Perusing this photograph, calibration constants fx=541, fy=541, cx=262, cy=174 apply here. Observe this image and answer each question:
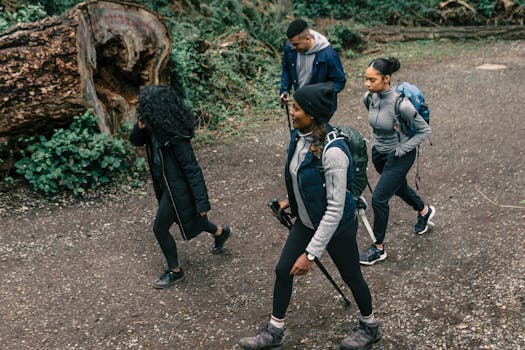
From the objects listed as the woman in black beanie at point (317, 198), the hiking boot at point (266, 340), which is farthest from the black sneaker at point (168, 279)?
the woman in black beanie at point (317, 198)

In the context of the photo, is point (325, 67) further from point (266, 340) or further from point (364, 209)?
point (266, 340)

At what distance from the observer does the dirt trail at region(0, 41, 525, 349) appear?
423 centimetres

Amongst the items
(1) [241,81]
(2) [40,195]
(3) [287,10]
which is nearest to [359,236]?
(2) [40,195]

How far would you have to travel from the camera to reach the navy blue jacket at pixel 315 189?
332 cm

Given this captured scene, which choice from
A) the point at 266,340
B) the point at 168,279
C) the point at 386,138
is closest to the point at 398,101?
the point at 386,138

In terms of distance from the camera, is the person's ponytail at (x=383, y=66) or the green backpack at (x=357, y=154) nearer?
the green backpack at (x=357, y=154)

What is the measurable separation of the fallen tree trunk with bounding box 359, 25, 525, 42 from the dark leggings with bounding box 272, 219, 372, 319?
408 inches

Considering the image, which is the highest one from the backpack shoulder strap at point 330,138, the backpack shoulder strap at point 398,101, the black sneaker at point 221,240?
the backpack shoulder strap at point 330,138

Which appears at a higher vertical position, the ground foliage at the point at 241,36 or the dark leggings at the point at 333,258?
the dark leggings at the point at 333,258

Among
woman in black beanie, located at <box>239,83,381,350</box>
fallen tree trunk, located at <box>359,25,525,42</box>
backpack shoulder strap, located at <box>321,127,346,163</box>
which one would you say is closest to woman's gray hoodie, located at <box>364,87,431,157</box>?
woman in black beanie, located at <box>239,83,381,350</box>

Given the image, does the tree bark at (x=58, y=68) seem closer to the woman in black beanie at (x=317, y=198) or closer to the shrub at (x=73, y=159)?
the shrub at (x=73, y=159)

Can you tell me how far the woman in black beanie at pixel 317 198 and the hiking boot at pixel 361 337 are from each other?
0.17 m

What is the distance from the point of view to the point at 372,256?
5.08 m

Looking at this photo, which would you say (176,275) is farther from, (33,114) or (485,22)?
(485,22)
